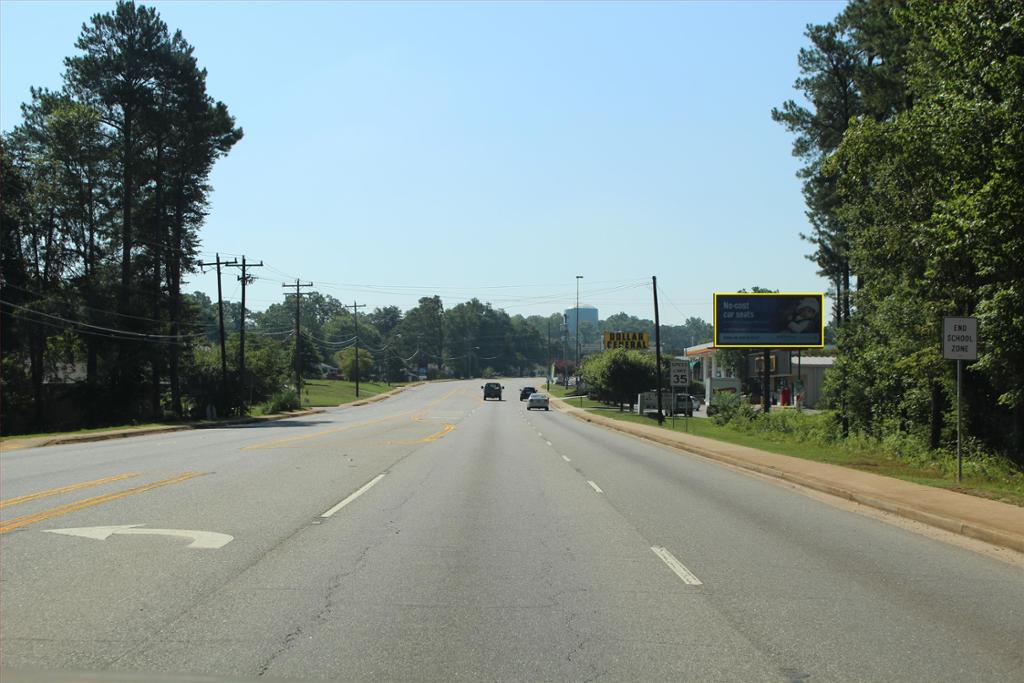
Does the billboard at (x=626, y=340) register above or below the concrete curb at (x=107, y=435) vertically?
above

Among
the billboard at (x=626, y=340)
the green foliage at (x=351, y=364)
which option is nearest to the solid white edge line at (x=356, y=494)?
the billboard at (x=626, y=340)

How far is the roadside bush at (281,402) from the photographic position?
77.3 meters

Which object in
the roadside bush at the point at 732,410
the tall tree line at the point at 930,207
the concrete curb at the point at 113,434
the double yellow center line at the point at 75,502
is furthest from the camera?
the roadside bush at the point at 732,410

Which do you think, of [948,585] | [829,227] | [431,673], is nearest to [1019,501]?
[948,585]

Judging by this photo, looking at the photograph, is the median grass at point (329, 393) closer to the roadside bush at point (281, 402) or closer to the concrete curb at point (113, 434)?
the roadside bush at point (281, 402)

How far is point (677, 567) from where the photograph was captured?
9711mm

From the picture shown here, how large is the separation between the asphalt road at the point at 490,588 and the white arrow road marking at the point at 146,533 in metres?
0.08

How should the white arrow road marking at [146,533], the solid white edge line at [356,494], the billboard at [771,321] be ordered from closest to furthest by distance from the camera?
the white arrow road marking at [146,533] < the solid white edge line at [356,494] < the billboard at [771,321]

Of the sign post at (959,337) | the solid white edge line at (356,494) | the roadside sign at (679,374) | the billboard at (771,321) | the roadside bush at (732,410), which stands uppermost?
the billboard at (771,321)

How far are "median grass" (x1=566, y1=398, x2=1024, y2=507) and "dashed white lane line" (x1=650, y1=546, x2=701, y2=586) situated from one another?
689 cm

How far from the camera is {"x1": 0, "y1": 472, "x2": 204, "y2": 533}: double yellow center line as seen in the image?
12.7m

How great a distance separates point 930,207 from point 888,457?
22.9ft

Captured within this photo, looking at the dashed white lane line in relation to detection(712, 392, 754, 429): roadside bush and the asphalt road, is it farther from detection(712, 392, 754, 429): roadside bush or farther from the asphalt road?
detection(712, 392, 754, 429): roadside bush

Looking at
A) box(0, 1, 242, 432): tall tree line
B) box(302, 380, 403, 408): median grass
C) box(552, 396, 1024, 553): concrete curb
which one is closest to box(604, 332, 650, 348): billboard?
box(302, 380, 403, 408): median grass
